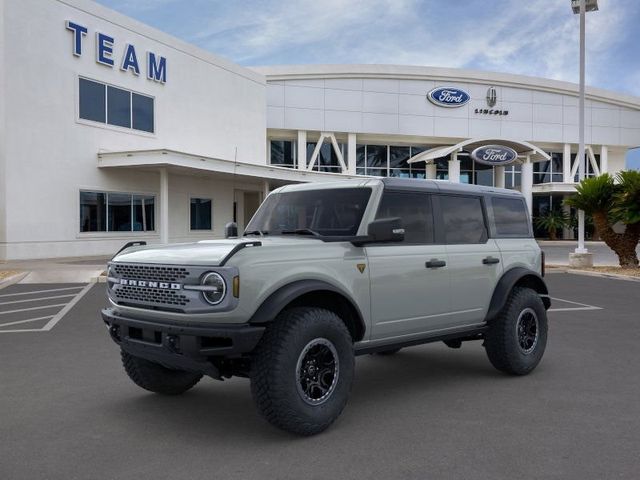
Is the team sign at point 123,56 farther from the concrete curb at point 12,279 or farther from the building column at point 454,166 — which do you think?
the building column at point 454,166

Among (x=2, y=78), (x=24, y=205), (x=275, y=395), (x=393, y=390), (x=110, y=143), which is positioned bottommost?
(x=393, y=390)

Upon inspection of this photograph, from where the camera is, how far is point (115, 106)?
960 inches

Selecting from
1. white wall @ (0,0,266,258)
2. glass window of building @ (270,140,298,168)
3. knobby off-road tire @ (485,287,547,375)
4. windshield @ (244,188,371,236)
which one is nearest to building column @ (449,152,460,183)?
glass window of building @ (270,140,298,168)

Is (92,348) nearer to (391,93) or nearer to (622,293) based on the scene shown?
(622,293)

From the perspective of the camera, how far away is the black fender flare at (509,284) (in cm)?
593

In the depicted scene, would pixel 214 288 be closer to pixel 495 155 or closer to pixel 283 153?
pixel 495 155

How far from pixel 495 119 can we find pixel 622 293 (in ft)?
106

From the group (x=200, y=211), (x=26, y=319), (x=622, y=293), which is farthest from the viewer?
(x=200, y=211)

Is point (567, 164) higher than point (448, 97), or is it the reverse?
point (448, 97)

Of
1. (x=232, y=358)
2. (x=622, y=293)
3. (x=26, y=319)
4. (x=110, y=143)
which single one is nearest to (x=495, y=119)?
(x=110, y=143)

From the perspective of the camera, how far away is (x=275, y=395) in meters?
4.11

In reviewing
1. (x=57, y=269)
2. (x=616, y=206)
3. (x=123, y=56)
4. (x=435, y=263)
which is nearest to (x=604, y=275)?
(x=616, y=206)

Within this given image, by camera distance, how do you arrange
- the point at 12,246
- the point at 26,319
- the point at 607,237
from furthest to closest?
1. the point at 12,246
2. the point at 607,237
3. the point at 26,319

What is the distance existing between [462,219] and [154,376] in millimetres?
3242
